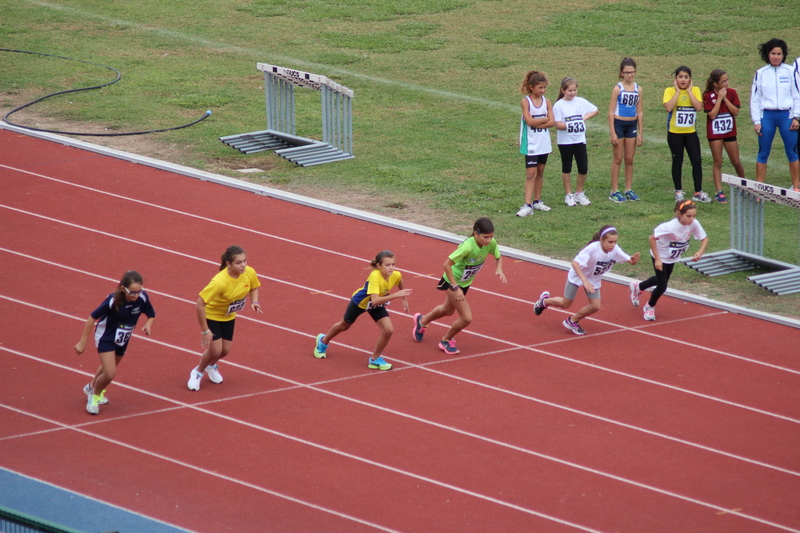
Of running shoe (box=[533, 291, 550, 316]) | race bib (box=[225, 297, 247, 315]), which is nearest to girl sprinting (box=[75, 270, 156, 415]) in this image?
race bib (box=[225, 297, 247, 315])

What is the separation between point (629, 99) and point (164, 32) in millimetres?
13862

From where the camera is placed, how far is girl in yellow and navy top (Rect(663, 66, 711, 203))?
44.0 feet

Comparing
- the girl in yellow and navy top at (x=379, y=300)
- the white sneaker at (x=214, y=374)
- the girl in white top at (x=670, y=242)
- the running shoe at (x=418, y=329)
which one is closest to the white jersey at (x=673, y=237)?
the girl in white top at (x=670, y=242)

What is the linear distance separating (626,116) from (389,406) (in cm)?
665

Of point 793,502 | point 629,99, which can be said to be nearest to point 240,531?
point 793,502

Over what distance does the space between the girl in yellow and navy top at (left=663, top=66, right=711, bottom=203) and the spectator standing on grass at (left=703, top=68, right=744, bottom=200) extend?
8.7 inches

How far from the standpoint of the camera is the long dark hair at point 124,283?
26.6 ft

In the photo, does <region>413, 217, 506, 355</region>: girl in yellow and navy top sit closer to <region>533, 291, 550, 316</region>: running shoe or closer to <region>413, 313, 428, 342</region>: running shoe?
<region>413, 313, 428, 342</region>: running shoe

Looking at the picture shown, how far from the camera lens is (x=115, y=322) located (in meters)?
8.34

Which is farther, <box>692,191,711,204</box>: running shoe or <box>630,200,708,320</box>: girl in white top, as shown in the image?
<box>692,191,711,204</box>: running shoe

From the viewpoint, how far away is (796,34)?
22719 millimetres

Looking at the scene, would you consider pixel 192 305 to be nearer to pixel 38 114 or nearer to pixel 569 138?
pixel 569 138

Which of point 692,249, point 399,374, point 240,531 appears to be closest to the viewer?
point 240,531

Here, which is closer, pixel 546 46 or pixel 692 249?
pixel 692 249
